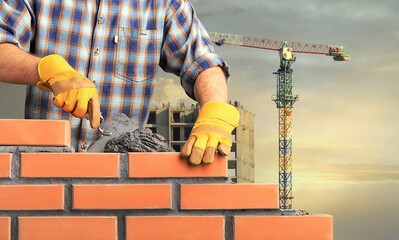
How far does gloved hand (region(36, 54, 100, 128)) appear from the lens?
6.77ft

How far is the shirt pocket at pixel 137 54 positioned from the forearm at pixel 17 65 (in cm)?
45

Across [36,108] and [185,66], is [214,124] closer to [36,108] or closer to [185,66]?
[185,66]

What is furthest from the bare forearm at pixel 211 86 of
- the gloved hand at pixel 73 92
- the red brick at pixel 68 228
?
the red brick at pixel 68 228

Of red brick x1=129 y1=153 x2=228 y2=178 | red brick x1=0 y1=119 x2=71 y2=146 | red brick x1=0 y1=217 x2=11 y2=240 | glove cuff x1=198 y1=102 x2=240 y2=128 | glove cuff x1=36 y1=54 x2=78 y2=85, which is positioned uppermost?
glove cuff x1=36 y1=54 x2=78 y2=85

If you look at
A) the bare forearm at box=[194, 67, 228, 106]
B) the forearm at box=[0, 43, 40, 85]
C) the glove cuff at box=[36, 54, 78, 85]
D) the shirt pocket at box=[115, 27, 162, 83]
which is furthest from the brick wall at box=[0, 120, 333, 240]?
the shirt pocket at box=[115, 27, 162, 83]

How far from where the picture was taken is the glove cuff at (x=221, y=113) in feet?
7.10

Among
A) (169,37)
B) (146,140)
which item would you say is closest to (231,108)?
(146,140)

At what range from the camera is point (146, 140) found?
6.48 ft

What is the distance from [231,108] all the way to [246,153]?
15.1 metres

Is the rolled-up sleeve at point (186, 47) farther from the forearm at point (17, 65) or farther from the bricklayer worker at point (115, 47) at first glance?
the forearm at point (17, 65)

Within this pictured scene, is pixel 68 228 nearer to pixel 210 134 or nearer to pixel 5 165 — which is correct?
pixel 5 165

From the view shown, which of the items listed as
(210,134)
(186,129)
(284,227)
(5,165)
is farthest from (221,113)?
(186,129)

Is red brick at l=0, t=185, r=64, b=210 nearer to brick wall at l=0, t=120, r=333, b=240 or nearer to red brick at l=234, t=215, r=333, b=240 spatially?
brick wall at l=0, t=120, r=333, b=240

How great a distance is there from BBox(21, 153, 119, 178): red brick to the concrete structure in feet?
45.2
